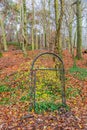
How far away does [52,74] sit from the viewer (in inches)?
409

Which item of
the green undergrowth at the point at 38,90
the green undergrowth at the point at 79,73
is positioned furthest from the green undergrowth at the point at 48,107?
the green undergrowth at the point at 79,73

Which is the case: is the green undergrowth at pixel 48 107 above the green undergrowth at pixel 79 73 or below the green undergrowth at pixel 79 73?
below

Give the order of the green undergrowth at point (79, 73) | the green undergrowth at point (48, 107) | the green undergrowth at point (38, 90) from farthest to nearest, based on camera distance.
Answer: the green undergrowth at point (79, 73), the green undergrowth at point (38, 90), the green undergrowth at point (48, 107)

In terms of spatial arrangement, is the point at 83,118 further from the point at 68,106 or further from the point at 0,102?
the point at 0,102

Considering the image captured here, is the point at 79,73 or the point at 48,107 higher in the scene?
the point at 79,73

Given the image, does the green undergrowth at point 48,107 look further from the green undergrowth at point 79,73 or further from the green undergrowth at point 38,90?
the green undergrowth at point 79,73

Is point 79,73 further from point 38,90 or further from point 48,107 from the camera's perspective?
point 48,107

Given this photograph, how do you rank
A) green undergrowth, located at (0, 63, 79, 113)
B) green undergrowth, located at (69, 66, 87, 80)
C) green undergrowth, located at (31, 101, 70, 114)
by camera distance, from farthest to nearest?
green undergrowth, located at (69, 66, 87, 80)
green undergrowth, located at (0, 63, 79, 113)
green undergrowth, located at (31, 101, 70, 114)

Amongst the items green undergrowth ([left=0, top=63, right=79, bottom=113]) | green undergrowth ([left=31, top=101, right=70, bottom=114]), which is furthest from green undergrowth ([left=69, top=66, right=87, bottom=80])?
green undergrowth ([left=31, top=101, right=70, bottom=114])

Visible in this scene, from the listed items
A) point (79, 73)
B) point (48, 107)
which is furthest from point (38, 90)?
point (79, 73)

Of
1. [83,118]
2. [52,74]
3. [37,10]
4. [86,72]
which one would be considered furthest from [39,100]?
[37,10]

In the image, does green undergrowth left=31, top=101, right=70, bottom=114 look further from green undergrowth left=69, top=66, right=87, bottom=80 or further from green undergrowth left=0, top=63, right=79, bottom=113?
green undergrowth left=69, top=66, right=87, bottom=80

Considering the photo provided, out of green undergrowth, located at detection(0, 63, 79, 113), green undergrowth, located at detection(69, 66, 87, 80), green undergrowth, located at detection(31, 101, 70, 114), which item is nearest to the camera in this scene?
green undergrowth, located at detection(31, 101, 70, 114)

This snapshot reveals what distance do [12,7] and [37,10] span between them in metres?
3.66
